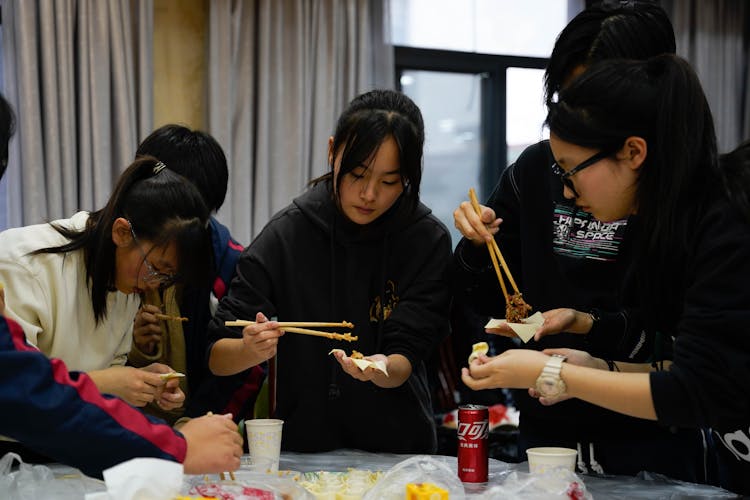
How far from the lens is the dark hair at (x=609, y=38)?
1748 millimetres

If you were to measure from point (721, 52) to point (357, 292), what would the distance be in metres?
4.28

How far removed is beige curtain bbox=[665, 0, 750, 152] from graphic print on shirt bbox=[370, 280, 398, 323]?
3.93m

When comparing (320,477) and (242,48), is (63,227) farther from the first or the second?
(242,48)

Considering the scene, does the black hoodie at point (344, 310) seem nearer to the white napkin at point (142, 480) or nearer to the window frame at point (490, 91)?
the white napkin at point (142, 480)

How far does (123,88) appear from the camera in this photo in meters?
3.97

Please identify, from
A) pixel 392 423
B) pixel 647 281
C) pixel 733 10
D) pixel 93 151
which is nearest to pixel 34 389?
pixel 392 423

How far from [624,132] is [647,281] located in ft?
0.95

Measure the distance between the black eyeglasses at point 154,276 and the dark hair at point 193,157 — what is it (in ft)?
1.43

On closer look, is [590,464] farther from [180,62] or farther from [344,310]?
[180,62]

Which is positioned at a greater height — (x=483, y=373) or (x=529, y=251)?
(x=529, y=251)

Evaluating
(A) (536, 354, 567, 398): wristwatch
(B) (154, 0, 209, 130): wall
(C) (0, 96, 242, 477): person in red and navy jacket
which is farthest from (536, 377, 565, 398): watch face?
(B) (154, 0, 209, 130): wall

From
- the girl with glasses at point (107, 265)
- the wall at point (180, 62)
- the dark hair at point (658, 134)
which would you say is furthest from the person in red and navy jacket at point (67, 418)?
the wall at point (180, 62)

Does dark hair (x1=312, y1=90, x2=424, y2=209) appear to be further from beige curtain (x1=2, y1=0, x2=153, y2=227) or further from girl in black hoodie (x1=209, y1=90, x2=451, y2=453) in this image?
beige curtain (x1=2, y1=0, x2=153, y2=227)

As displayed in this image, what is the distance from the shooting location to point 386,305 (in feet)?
6.55
